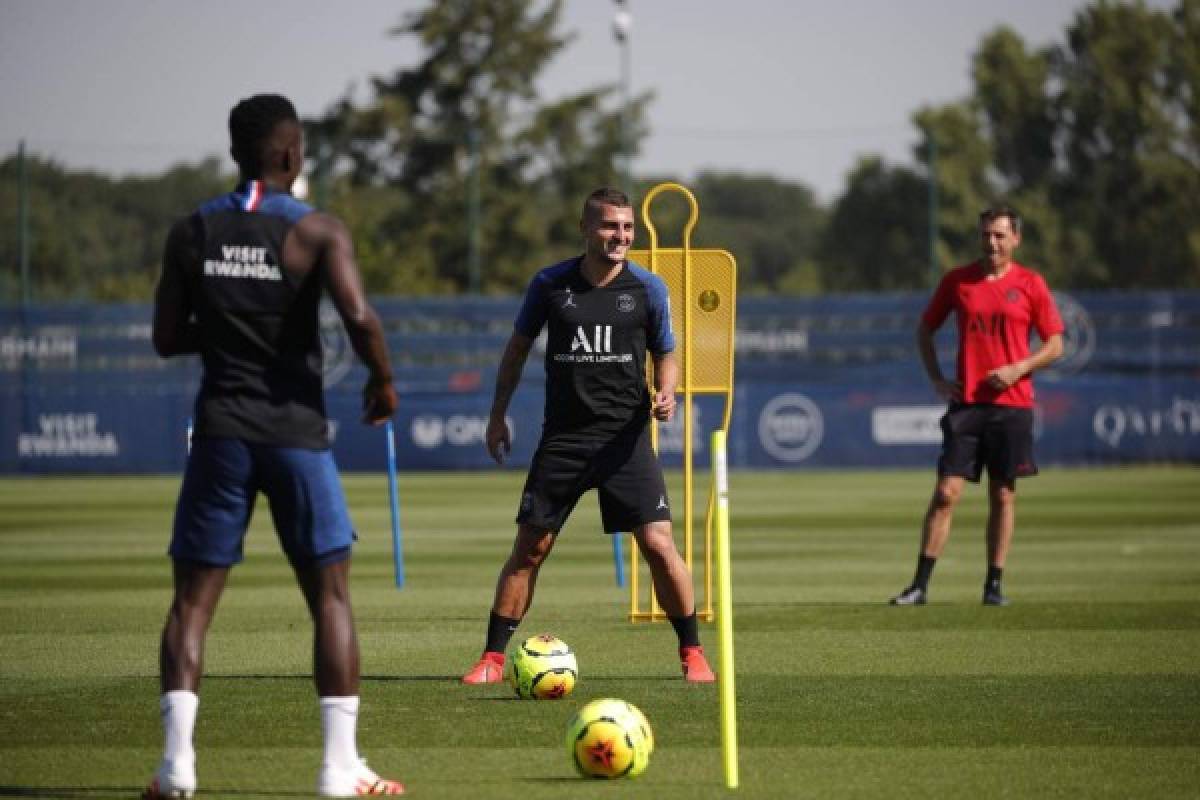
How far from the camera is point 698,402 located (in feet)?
117

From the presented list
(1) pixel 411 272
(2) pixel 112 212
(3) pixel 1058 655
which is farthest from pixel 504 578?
(1) pixel 411 272

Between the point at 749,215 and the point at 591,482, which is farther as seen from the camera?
the point at 749,215

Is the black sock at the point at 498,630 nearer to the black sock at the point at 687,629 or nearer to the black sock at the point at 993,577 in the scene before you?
the black sock at the point at 687,629

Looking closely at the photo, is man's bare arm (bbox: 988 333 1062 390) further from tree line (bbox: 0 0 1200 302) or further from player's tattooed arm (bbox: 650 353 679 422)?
tree line (bbox: 0 0 1200 302)

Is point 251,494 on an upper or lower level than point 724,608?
upper

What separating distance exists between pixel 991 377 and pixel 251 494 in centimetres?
769

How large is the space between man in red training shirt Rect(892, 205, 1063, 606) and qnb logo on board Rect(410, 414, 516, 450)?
2139 cm

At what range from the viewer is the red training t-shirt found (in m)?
14.4

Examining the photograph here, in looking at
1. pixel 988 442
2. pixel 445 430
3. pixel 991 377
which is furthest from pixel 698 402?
pixel 991 377

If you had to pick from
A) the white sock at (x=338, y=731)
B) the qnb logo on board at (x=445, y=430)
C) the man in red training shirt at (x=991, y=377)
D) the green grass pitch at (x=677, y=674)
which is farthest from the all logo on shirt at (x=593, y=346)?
the qnb logo on board at (x=445, y=430)

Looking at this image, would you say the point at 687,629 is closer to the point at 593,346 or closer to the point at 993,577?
the point at 593,346

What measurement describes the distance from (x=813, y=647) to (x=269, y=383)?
215 inches

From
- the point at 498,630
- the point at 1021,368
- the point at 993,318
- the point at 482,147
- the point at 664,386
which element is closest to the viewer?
the point at 664,386

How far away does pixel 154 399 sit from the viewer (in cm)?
3538
